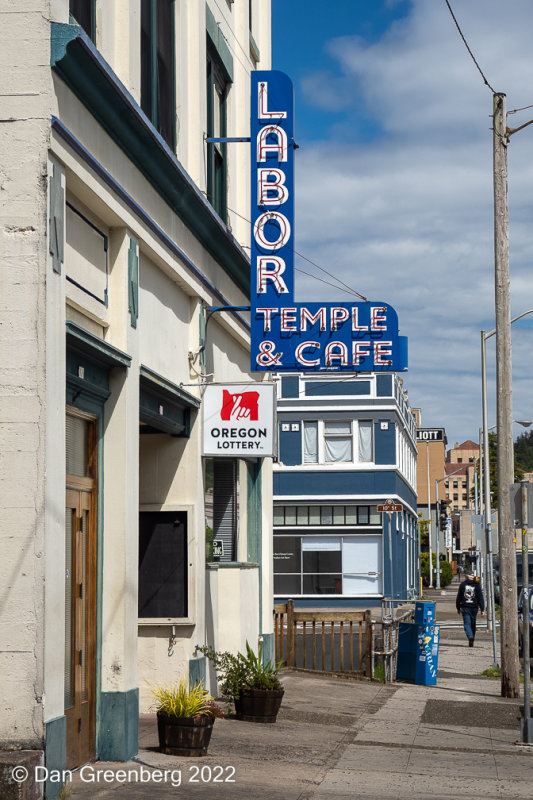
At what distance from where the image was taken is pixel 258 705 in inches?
528

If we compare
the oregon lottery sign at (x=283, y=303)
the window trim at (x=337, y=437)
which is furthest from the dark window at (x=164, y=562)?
the window trim at (x=337, y=437)

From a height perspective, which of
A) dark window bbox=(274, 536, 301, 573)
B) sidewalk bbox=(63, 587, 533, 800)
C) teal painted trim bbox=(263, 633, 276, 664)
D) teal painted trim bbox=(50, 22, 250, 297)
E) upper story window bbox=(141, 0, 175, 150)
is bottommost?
sidewalk bbox=(63, 587, 533, 800)

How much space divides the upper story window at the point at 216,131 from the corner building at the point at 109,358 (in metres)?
0.06

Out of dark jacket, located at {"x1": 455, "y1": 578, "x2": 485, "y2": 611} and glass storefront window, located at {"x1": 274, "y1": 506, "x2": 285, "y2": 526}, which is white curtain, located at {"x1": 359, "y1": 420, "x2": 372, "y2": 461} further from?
dark jacket, located at {"x1": 455, "y1": 578, "x2": 485, "y2": 611}

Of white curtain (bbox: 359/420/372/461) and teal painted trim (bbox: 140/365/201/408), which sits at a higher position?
white curtain (bbox: 359/420/372/461)

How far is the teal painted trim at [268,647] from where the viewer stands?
18641 mm

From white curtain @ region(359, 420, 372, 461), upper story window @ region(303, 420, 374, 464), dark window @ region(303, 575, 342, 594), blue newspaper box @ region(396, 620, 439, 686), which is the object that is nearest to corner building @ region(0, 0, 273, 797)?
blue newspaper box @ region(396, 620, 439, 686)

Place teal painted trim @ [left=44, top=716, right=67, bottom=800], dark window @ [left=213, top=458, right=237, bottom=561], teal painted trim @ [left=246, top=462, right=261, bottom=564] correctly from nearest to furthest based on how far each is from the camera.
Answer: teal painted trim @ [left=44, top=716, right=67, bottom=800] → dark window @ [left=213, top=458, right=237, bottom=561] → teal painted trim @ [left=246, top=462, right=261, bottom=564]

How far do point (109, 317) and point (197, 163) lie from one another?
170 inches

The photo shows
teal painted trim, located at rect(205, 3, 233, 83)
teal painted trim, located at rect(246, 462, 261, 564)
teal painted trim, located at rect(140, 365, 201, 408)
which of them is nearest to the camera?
teal painted trim, located at rect(140, 365, 201, 408)

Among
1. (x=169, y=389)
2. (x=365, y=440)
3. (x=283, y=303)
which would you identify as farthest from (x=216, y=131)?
(x=365, y=440)

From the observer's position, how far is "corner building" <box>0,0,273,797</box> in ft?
27.7

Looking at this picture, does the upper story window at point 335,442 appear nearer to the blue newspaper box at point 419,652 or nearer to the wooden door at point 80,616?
the blue newspaper box at point 419,652

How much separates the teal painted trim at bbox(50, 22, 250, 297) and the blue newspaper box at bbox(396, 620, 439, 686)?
7.95 metres
